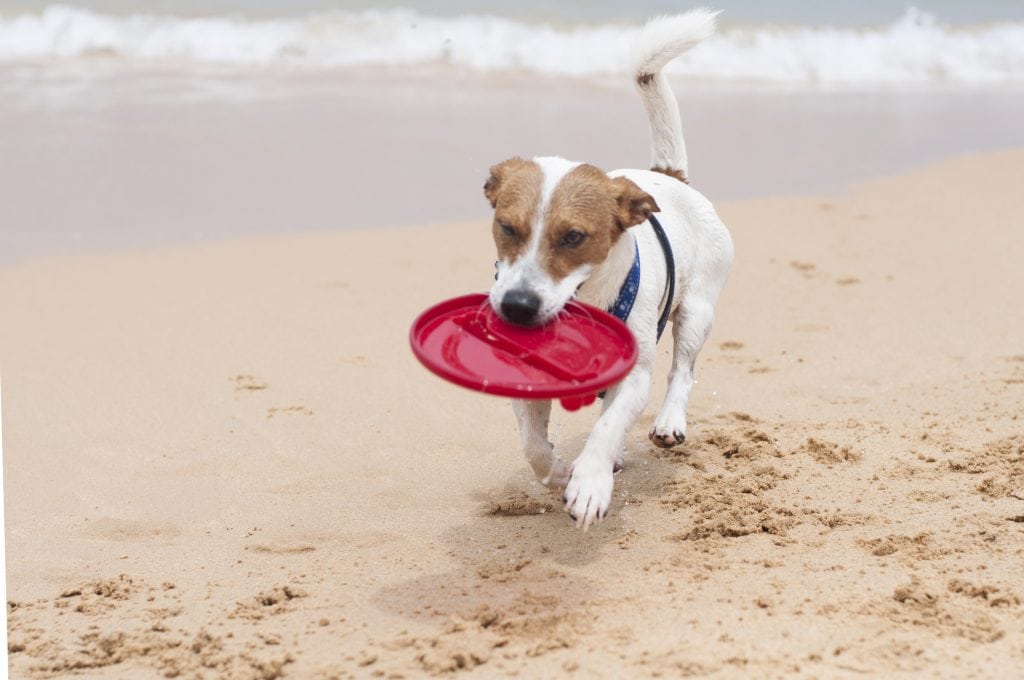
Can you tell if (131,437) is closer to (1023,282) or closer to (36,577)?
(36,577)

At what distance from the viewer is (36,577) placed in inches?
164

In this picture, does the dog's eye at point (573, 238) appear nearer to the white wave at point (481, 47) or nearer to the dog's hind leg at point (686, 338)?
the dog's hind leg at point (686, 338)

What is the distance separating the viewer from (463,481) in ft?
16.8

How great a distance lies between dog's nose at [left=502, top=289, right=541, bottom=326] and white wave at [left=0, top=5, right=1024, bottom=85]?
9.16 m

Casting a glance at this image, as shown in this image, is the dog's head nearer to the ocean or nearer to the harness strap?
the harness strap

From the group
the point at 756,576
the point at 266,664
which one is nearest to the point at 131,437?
the point at 266,664

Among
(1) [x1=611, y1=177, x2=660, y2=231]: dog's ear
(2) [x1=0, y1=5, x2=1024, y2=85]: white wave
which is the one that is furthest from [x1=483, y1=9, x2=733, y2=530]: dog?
(2) [x1=0, y1=5, x2=1024, y2=85]: white wave

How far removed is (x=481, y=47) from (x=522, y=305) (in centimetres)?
1079

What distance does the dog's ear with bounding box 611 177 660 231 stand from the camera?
4.20 m

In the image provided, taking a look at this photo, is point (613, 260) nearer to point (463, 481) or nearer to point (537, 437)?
point (537, 437)

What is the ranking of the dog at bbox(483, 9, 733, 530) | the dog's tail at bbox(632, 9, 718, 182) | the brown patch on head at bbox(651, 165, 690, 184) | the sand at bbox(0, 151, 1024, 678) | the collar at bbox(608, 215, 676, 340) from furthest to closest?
the brown patch on head at bbox(651, 165, 690, 184) < the dog's tail at bbox(632, 9, 718, 182) < the collar at bbox(608, 215, 676, 340) < the dog at bbox(483, 9, 733, 530) < the sand at bbox(0, 151, 1024, 678)

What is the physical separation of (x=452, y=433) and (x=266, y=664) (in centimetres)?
237

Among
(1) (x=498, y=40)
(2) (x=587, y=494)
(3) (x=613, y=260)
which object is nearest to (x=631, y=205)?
(3) (x=613, y=260)

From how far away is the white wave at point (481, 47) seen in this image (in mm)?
13242
